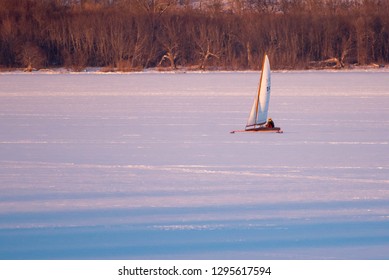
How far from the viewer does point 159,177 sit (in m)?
8.85

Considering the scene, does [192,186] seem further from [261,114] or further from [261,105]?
[261,105]

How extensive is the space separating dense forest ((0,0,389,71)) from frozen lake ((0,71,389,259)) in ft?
94.0

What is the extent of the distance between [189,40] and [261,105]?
32983 mm

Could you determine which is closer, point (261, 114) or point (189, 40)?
point (261, 114)

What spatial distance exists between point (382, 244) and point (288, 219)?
0.98 m

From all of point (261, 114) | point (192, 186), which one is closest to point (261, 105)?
point (261, 114)

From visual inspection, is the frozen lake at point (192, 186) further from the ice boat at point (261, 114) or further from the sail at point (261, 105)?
the sail at point (261, 105)

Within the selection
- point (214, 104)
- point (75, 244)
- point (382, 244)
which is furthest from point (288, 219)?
point (214, 104)

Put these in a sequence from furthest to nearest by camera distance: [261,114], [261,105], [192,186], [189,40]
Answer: [189,40], [261,105], [261,114], [192,186]

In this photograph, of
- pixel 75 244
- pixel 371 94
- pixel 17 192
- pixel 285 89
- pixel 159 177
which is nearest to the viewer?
pixel 75 244

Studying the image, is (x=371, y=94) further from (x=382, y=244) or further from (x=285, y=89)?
(x=382, y=244)

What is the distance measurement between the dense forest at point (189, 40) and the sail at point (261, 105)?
91.2ft

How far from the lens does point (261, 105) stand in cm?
1390

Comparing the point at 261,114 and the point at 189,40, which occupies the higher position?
the point at 189,40
